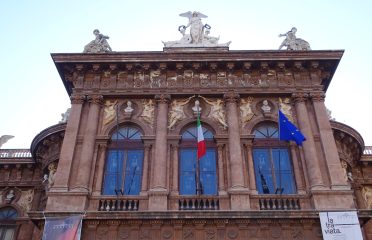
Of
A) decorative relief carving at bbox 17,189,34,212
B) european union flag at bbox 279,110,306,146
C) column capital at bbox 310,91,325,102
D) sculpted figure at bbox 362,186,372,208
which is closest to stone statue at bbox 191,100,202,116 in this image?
european union flag at bbox 279,110,306,146

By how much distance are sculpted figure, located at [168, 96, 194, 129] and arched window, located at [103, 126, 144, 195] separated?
1.40m

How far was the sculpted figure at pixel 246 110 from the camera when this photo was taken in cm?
1898

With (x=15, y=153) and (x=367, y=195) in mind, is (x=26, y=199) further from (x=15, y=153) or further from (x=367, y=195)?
(x=367, y=195)

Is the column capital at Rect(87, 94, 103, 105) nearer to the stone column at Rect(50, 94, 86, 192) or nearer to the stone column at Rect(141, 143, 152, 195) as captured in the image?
the stone column at Rect(50, 94, 86, 192)

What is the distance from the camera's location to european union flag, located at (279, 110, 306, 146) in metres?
17.2

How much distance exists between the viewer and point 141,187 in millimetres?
17109

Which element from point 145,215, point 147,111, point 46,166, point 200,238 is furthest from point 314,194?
point 46,166

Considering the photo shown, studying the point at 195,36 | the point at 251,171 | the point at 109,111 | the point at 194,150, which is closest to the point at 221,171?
the point at 251,171

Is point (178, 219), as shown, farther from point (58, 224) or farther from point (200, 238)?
point (58, 224)

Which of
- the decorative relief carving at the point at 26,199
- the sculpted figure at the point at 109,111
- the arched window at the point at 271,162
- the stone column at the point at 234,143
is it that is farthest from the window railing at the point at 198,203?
the decorative relief carving at the point at 26,199

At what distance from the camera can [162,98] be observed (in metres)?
19.4

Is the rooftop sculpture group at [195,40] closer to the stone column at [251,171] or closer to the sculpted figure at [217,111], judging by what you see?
the sculpted figure at [217,111]

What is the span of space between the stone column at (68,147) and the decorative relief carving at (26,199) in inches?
256

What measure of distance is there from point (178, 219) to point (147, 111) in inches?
217
